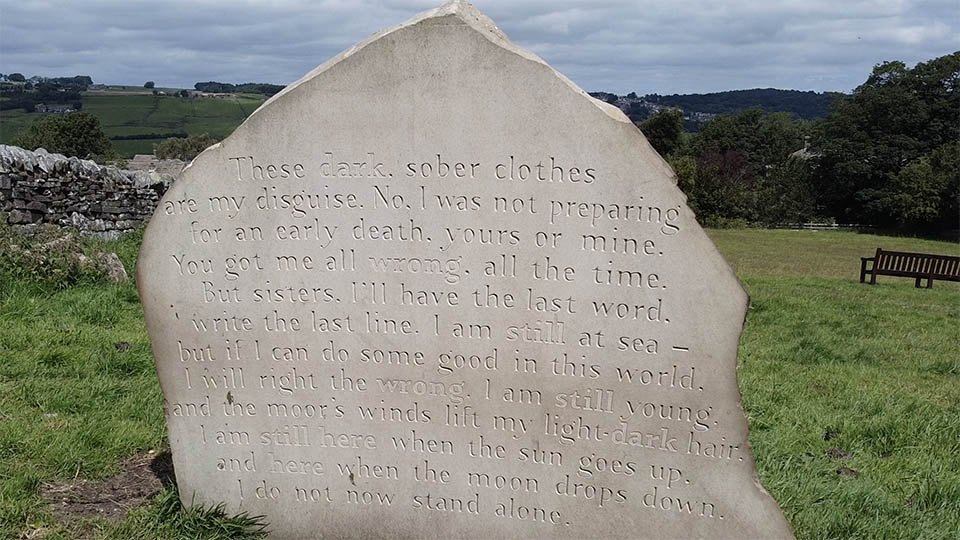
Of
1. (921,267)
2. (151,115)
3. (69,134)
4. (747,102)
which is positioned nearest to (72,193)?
(921,267)

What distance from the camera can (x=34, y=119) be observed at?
5803cm

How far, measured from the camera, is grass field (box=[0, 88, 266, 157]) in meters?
A: 57.9

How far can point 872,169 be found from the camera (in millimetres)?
49500

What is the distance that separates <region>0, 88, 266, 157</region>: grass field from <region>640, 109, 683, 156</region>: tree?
93.8ft

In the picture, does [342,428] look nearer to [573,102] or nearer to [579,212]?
[579,212]

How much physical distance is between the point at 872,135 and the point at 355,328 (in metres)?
54.3

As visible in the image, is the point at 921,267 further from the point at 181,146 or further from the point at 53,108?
the point at 53,108

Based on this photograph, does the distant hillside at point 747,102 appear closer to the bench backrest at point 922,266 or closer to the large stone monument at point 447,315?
the bench backrest at point 922,266

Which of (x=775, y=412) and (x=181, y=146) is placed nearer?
(x=775, y=412)

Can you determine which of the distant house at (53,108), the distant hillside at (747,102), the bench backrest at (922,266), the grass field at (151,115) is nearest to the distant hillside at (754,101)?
the distant hillside at (747,102)

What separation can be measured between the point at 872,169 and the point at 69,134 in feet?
171

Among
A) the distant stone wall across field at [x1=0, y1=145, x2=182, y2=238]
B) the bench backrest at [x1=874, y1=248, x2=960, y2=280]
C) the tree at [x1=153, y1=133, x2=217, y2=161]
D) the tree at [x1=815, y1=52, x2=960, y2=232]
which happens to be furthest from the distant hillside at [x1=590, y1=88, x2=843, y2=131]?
the distant stone wall across field at [x1=0, y1=145, x2=182, y2=238]

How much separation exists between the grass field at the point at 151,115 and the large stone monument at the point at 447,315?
178 ft

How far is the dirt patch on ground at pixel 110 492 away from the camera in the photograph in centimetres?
370
